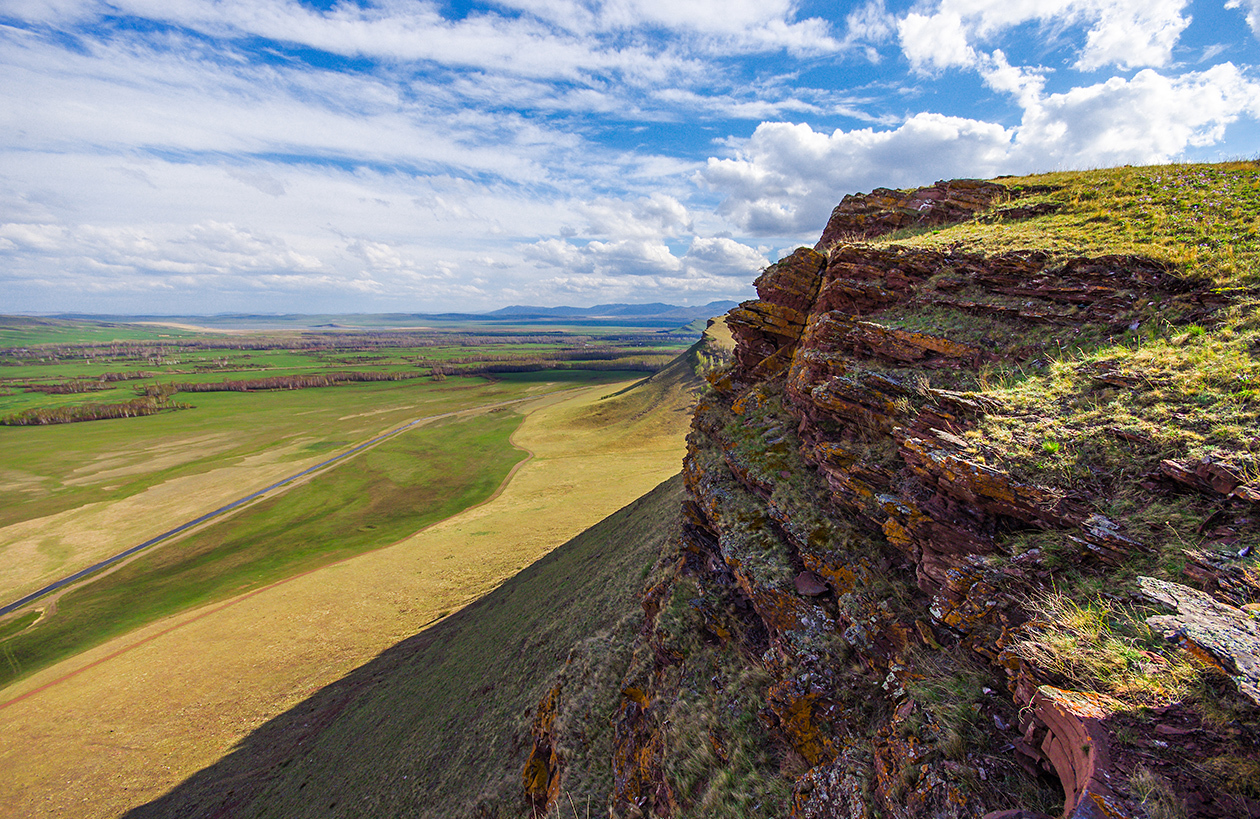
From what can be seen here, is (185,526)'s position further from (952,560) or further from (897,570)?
(952,560)

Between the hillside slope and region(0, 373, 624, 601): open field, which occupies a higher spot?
the hillside slope

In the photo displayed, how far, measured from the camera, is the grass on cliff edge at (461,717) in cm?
1512

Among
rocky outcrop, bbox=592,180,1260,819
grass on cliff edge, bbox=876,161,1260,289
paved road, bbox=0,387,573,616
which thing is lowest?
paved road, bbox=0,387,573,616

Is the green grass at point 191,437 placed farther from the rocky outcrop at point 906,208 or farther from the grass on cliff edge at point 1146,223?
the grass on cliff edge at point 1146,223

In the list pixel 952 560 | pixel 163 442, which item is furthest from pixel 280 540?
pixel 163 442

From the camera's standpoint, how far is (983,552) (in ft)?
27.6

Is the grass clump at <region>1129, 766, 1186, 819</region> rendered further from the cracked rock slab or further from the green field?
the green field

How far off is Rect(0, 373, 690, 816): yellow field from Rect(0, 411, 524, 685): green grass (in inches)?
131

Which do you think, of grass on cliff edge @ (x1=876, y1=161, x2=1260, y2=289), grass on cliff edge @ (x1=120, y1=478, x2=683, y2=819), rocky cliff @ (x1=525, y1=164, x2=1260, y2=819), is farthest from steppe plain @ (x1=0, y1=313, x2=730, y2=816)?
grass on cliff edge @ (x1=876, y1=161, x2=1260, y2=289)

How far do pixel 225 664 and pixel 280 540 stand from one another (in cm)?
2387

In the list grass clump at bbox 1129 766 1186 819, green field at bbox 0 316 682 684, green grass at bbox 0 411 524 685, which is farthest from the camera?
green field at bbox 0 316 682 684

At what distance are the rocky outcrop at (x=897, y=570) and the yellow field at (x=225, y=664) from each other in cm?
2685

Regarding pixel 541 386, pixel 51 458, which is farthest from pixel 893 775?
pixel 541 386

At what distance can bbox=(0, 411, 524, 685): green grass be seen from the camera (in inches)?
1463
